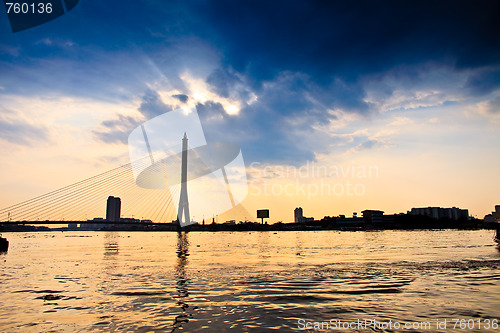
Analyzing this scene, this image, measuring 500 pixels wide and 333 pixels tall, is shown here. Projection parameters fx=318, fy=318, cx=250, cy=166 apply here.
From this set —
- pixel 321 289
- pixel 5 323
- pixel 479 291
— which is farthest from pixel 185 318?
pixel 479 291

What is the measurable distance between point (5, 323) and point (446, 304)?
1702 cm

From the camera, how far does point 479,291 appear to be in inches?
619

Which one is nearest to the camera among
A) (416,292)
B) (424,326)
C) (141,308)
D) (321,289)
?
(424,326)

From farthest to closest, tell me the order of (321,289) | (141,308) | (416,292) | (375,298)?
1. (321,289)
2. (416,292)
3. (375,298)
4. (141,308)

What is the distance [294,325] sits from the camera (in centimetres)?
1080

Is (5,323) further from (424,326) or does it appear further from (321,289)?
(424,326)

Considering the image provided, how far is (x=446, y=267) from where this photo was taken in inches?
951

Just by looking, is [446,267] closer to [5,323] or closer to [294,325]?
[294,325]

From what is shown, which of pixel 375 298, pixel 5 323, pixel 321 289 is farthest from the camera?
pixel 321 289

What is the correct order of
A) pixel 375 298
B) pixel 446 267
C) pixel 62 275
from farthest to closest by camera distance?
pixel 446 267
pixel 62 275
pixel 375 298

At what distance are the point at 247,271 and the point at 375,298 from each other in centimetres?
1124

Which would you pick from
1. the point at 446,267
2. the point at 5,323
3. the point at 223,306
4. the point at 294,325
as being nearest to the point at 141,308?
the point at 223,306

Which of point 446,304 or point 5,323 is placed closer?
point 5,323

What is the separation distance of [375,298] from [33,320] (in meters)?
13.9
